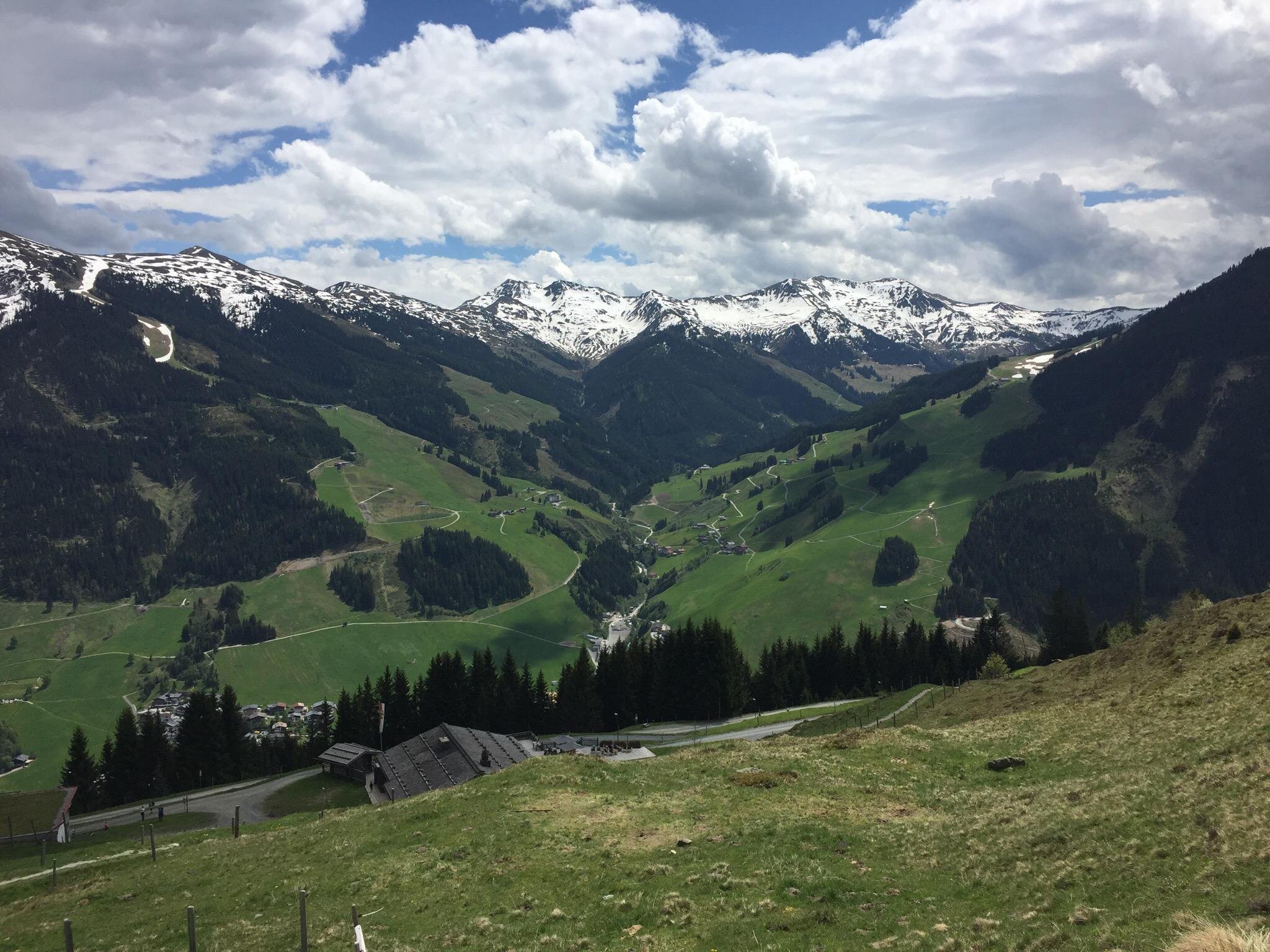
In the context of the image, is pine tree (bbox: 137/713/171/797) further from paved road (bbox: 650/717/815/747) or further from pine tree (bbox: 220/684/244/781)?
paved road (bbox: 650/717/815/747)

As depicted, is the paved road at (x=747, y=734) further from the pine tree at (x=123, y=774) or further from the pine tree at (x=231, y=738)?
the pine tree at (x=123, y=774)

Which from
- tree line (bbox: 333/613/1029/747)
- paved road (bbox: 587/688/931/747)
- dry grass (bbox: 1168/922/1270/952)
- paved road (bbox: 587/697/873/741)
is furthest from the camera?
tree line (bbox: 333/613/1029/747)

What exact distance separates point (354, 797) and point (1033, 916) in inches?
3129

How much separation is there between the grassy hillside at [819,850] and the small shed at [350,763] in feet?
113

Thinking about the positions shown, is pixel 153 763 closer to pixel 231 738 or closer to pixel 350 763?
pixel 231 738

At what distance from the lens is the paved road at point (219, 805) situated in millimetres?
75250

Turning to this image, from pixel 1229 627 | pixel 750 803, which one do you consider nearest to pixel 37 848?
pixel 750 803

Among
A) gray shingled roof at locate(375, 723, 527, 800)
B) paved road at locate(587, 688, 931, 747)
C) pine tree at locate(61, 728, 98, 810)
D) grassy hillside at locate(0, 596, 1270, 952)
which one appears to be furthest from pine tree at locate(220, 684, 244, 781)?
grassy hillside at locate(0, 596, 1270, 952)

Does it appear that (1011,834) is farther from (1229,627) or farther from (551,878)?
(1229,627)

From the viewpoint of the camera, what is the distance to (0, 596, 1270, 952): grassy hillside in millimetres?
21531

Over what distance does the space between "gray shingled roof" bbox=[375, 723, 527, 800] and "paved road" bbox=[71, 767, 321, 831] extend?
502 inches

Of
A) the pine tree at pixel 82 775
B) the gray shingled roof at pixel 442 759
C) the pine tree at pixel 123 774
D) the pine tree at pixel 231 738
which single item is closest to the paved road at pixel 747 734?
the gray shingled roof at pixel 442 759

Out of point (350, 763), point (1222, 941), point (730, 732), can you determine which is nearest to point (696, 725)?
point (730, 732)

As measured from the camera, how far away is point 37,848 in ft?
207
